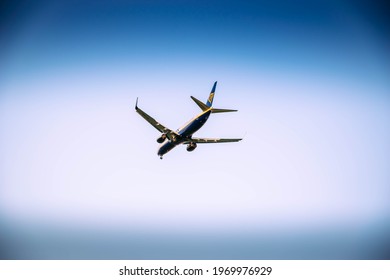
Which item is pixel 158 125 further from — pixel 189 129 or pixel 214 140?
pixel 214 140

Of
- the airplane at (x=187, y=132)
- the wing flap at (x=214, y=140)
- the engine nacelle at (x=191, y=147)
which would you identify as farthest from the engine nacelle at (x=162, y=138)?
the wing flap at (x=214, y=140)

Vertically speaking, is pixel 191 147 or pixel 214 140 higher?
pixel 214 140

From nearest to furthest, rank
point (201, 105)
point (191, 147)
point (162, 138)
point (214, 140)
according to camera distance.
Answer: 1. point (201, 105)
2. point (162, 138)
3. point (191, 147)
4. point (214, 140)

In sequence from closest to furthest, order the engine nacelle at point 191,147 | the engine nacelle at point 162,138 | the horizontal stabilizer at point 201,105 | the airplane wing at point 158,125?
the airplane wing at point 158,125, the horizontal stabilizer at point 201,105, the engine nacelle at point 162,138, the engine nacelle at point 191,147

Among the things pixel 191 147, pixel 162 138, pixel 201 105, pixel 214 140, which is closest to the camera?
pixel 201 105

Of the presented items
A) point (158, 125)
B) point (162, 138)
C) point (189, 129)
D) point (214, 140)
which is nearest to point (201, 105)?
point (189, 129)

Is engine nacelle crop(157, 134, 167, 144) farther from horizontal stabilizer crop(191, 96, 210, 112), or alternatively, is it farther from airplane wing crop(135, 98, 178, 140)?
horizontal stabilizer crop(191, 96, 210, 112)

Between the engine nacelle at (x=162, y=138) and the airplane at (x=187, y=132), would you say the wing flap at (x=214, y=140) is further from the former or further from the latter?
the engine nacelle at (x=162, y=138)

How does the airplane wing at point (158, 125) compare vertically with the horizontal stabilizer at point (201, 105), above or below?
below
